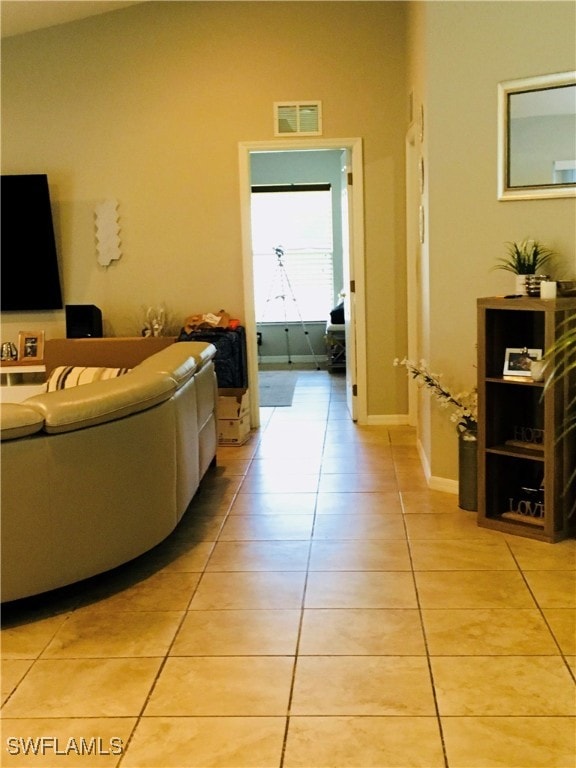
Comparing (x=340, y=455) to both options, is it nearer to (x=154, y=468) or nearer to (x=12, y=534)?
(x=154, y=468)

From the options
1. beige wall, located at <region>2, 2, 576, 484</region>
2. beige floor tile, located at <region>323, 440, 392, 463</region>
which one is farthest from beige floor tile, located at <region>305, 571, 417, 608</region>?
beige wall, located at <region>2, 2, 576, 484</region>

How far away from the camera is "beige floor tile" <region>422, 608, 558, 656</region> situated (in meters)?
2.64

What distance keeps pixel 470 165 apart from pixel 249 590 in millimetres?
2345

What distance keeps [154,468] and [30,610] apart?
71cm

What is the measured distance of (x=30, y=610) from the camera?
303 centimetres

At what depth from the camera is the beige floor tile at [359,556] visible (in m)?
3.38

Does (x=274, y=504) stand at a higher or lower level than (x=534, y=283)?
lower

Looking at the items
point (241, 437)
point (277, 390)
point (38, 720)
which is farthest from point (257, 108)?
point (38, 720)

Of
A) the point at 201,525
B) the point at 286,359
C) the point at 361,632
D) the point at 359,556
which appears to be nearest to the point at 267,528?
the point at 201,525

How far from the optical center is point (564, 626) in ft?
9.13

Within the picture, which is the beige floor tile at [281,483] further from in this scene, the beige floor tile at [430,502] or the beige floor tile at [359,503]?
→ the beige floor tile at [430,502]

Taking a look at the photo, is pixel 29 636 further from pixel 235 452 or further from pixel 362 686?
pixel 235 452

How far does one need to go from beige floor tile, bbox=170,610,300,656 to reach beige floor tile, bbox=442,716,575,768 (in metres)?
0.68

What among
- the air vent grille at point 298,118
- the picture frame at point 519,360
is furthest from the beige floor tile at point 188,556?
the air vent grille at point 298,118
